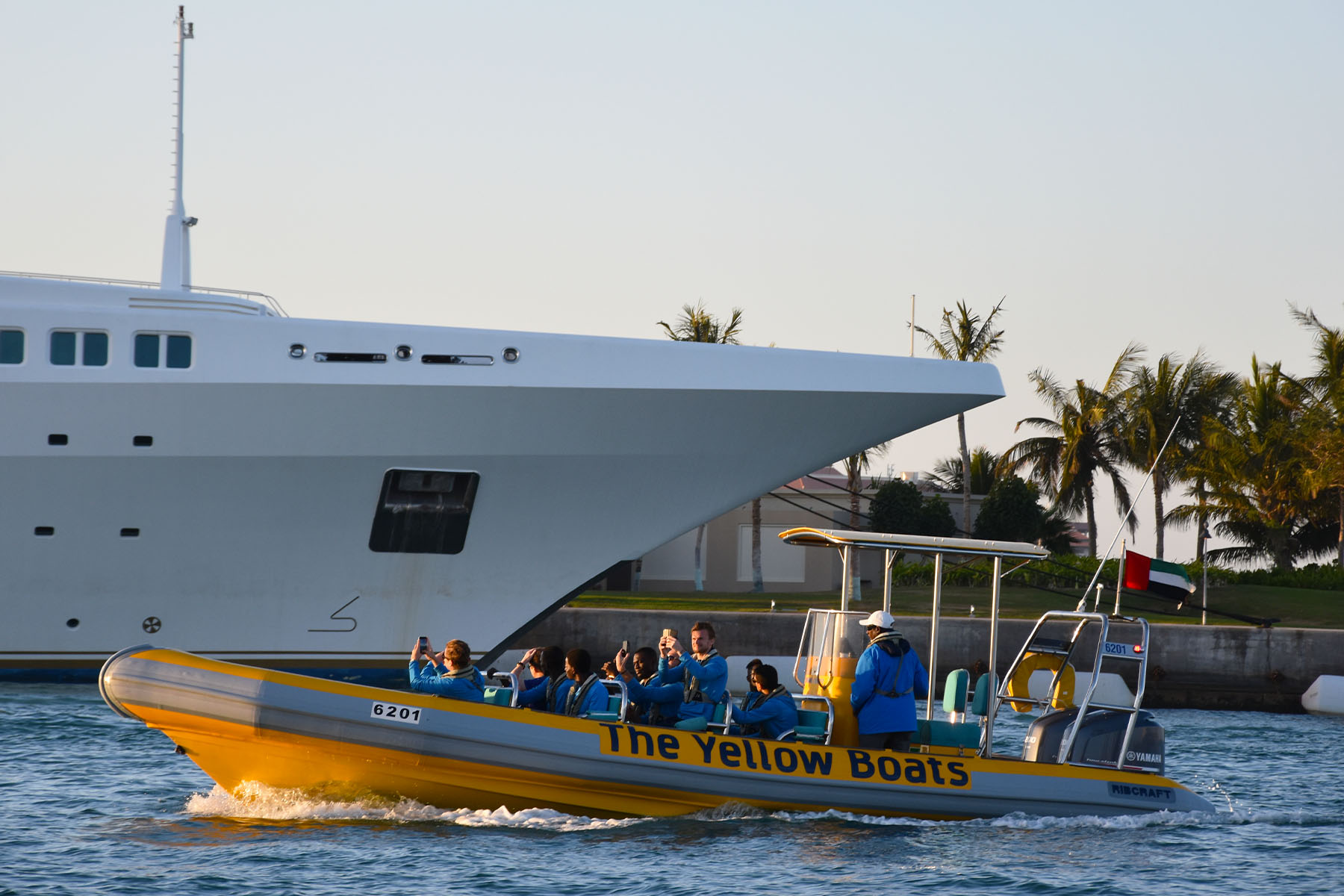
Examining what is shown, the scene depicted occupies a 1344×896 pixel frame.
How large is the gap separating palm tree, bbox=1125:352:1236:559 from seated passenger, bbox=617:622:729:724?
118 ft

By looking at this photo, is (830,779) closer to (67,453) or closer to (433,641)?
(433,641)

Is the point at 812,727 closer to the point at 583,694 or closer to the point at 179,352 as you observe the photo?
the point at 583,694

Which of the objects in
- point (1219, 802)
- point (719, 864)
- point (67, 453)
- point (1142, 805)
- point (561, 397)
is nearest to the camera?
point (719, 864)

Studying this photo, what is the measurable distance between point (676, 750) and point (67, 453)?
29.9ft

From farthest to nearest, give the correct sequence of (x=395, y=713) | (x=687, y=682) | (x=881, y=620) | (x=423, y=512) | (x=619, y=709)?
(x=423, y=512) → (x=619, y=709) → (x=687, y=682) → (x=881, y=620) → (x=395, y=713)

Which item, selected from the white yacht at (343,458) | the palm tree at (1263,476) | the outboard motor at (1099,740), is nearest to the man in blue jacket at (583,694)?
the outboard motor at (1099,740)

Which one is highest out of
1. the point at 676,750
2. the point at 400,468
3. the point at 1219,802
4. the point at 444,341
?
the point at 444,341

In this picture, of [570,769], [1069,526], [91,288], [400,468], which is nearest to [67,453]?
[91,288]

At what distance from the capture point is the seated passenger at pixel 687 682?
34.4 feet

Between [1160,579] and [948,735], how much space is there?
3393 mm

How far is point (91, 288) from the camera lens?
640 inches

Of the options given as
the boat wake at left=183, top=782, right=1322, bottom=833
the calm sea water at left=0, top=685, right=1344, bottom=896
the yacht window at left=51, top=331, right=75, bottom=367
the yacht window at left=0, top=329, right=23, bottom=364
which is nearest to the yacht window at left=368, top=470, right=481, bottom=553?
the yacht window at left=51, top=331, right=75, bottom=367

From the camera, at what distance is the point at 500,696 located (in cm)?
1145

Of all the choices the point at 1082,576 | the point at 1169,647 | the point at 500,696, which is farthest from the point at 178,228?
the point at 1082,576
